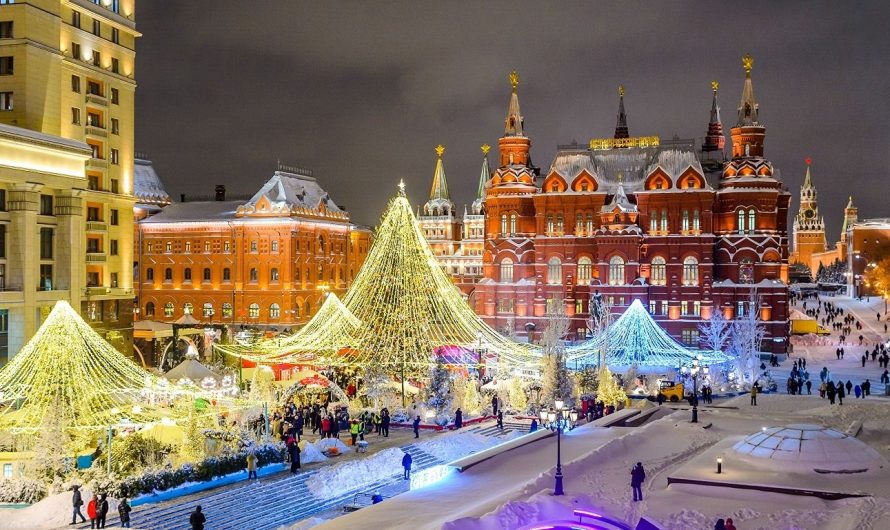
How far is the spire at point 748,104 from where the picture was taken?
216ft

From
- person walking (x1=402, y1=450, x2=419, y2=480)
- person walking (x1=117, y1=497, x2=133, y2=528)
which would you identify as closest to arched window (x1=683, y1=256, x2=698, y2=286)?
person walking (x1=402, y1=450, x2=419, y2=480)

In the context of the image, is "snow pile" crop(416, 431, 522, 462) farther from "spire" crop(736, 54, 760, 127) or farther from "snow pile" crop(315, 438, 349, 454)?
"spire" crop(736, 54, 760, 127)

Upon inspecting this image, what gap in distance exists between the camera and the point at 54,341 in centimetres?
2611

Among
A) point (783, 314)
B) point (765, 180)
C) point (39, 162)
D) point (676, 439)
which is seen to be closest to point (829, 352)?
point (783, 314)

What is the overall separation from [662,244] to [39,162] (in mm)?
43757

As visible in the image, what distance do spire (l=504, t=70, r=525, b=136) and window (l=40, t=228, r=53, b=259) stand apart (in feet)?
133

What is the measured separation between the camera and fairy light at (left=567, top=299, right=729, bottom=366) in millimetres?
45844

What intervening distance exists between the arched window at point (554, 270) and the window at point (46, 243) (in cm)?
3897

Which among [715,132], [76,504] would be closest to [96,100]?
[76,504]

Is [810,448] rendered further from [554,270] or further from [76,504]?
[554,270]

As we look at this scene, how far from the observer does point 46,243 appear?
3903 cm

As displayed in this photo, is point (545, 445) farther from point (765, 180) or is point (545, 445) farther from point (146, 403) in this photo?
point (765, 180)

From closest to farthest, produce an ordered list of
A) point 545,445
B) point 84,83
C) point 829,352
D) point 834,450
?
point 834,450 → point 545,445 → point 84,83 → point 829,352

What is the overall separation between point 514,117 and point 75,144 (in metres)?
40.6
